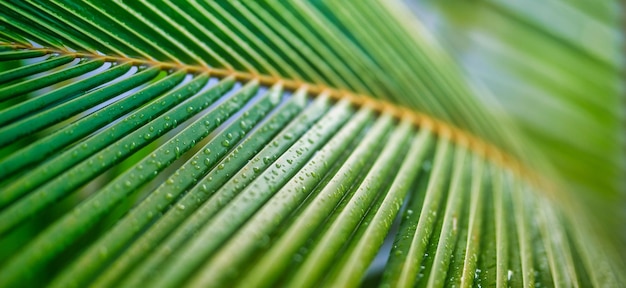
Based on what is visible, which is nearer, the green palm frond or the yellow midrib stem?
the green palm frond

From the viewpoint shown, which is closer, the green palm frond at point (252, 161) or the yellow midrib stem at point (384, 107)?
the green palm frond at point (252, 161)

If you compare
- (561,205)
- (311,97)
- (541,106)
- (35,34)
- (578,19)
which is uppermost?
(578,19)

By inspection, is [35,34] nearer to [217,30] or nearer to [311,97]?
[217,30]

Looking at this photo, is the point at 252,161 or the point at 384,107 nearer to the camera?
the point at 252,161

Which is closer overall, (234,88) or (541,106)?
(234,88)

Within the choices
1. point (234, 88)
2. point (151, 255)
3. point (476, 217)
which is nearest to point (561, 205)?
point (476, 217)

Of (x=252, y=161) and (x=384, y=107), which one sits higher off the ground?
(x=384, y=107)
